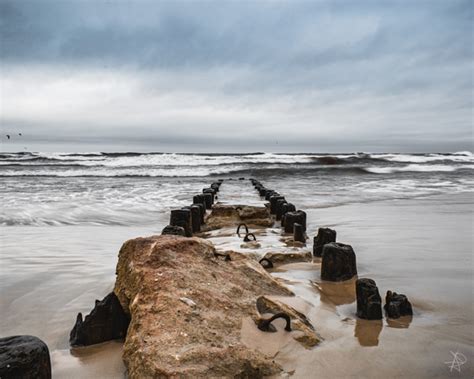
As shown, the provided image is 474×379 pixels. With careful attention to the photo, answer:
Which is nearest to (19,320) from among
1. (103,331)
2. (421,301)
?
(103,331)

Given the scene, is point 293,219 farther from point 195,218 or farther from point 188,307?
point 188,307

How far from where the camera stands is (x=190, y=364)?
5.84 ft

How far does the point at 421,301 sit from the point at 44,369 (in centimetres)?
270

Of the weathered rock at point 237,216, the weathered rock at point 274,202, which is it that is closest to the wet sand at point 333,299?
the weathered rock at point 237,216

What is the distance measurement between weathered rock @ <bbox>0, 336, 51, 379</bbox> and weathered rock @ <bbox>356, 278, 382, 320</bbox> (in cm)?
193

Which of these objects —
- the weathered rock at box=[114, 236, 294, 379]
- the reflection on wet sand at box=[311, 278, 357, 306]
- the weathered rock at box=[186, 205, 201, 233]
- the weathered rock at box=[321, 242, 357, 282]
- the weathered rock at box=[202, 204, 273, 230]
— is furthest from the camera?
the weathered rock at box=[202, 204, 273, 230]

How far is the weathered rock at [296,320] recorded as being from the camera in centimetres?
229

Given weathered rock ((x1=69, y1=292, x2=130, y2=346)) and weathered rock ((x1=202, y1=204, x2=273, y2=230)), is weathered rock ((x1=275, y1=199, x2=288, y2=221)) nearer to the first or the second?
weathered rock ((x1=202, y1=204, x2=273, y2=230))

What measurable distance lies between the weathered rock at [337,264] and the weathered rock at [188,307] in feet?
2.25

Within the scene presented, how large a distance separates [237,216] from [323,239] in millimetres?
2441

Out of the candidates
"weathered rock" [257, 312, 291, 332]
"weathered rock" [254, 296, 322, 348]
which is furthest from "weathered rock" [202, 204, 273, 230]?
"weathered rock" [257, 312, 291, 332]

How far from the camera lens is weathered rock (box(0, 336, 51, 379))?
5.19 ft

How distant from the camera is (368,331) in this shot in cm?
254

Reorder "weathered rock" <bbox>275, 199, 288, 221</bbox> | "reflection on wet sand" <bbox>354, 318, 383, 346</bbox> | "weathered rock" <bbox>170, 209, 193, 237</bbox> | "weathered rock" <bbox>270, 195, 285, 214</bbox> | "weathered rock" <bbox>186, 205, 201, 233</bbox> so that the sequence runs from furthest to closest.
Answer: "weathered rock" <bbox>270, 195, 285, 214</bbox>
"weathered rock" <bbox>275, 199, 288, 221</bbox>
"weathered rock" <bbox>186, 205, 201, 233</bbox>
"weathered rock" <bbox>170, 209, 193, 237</bbox>
"reflection on wet sand" <bbox>354, 318, 383, 346</bbox>
